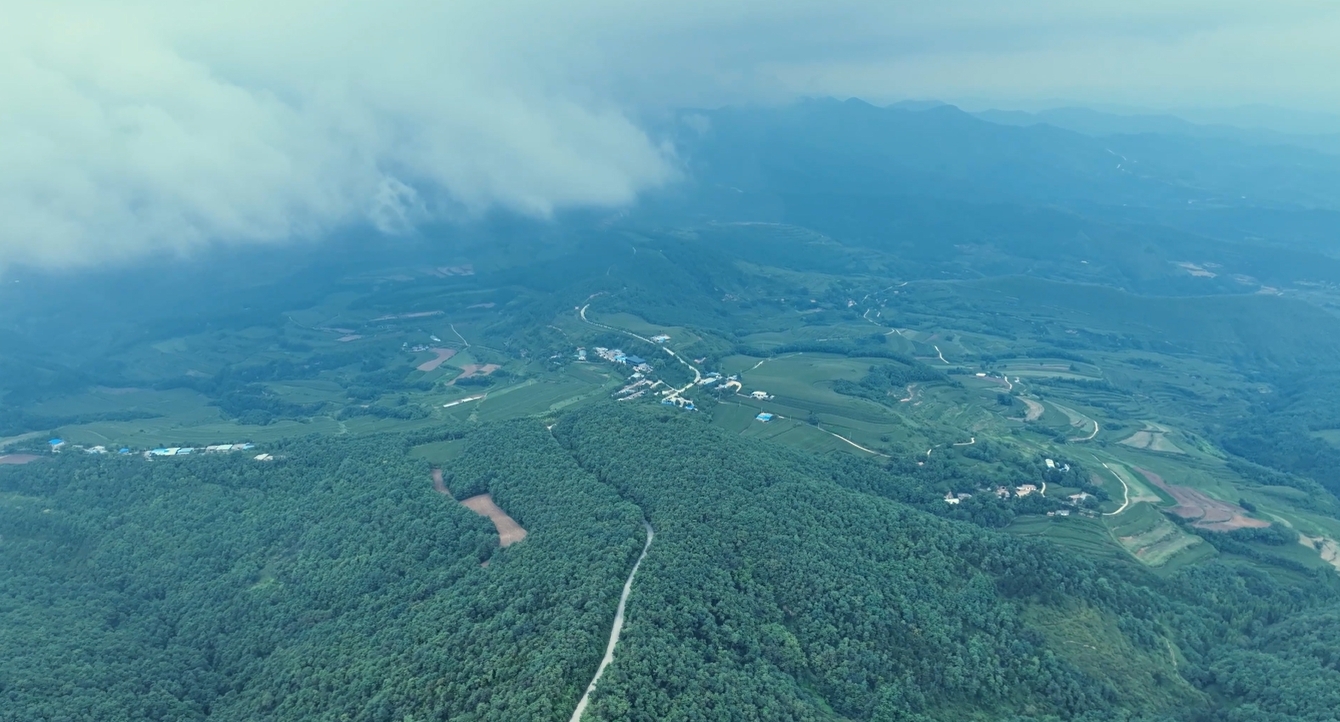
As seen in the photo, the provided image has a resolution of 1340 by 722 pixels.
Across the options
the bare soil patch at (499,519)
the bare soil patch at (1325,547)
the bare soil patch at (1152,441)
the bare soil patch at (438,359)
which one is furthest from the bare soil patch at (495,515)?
the bare soil patch at (1152,441)

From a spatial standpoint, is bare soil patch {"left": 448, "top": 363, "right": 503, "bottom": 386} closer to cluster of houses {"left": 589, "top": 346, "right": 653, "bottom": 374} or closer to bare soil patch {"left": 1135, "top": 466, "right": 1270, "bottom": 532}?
cluster of houses {"left": 589, "top": 346, "right": 653, "bottom": 374}

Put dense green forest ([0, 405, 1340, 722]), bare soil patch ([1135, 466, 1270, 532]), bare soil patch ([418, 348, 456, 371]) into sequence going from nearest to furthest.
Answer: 1. dense green forest ([0, 405, 1340, 722])
2. bare soil patch ([1135, 466, 1270, 532])
3. bare soil patch ([418, 348, 456, 371])

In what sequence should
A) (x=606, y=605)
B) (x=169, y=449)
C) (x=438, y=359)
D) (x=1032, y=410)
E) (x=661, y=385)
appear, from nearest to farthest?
(x=606, y=605), (x=169, y=449), (x=661, y=385), (x=1032, y=410), (x=438, y=359)

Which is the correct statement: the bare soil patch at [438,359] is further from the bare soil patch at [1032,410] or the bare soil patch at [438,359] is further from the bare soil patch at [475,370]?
the bare soil patch at [1032,410]

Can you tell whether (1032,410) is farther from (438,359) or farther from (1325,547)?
(438,359)

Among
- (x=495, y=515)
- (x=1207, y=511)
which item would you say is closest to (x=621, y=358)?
(x=495, y=515)

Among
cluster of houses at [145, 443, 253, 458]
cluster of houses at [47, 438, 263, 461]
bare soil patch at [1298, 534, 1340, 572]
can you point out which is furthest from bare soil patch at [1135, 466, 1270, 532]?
cluster of houses at [145, 443, 253, 458]
